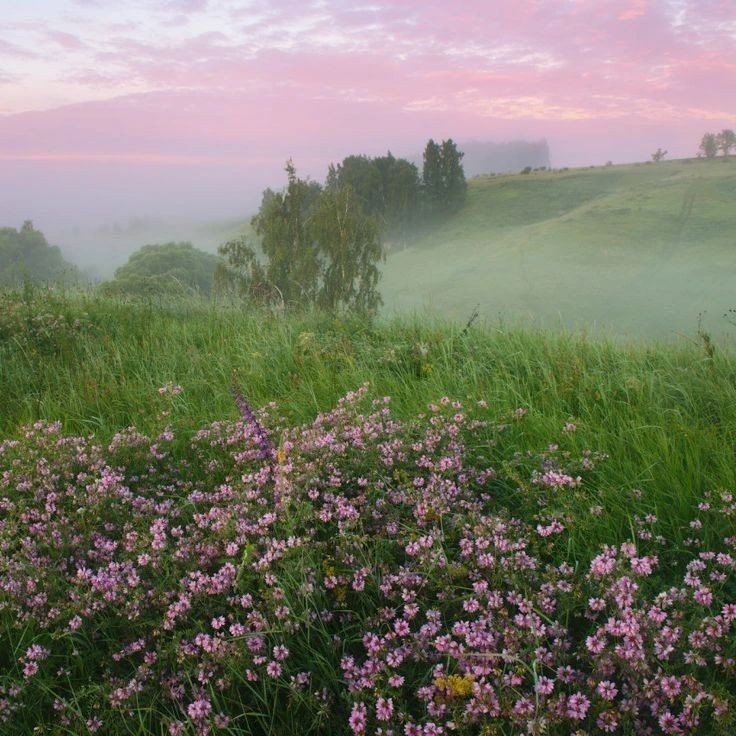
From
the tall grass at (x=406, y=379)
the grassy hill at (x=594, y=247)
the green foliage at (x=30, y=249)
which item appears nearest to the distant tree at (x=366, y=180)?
the grassy hill at (x=594, y=247)

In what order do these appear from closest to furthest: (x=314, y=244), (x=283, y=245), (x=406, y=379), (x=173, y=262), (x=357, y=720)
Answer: (x=357, y=720) < (x=406, y=379) < (x=283, y=245) < (x=314, y=244) < (x=173, y=262)

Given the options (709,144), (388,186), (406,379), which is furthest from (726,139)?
(406,379)

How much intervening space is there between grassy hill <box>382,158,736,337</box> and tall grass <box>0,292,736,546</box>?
2284 cm

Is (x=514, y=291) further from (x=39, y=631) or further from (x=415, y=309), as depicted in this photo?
(x=39, y=631)

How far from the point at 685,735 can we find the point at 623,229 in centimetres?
5765

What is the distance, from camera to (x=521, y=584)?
2590 millimetres

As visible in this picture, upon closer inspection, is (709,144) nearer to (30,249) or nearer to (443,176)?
(443,176)

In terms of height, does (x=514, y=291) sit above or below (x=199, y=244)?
below

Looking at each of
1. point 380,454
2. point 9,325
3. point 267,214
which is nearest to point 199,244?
point 267,214

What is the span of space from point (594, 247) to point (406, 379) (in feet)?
167

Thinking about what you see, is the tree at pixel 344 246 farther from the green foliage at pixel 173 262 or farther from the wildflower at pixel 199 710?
the green foliage at pixel 173 262

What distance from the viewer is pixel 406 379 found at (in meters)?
6.09

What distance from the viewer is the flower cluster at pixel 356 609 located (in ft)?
7.14

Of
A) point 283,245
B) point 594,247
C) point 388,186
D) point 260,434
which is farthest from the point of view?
point 388,186
